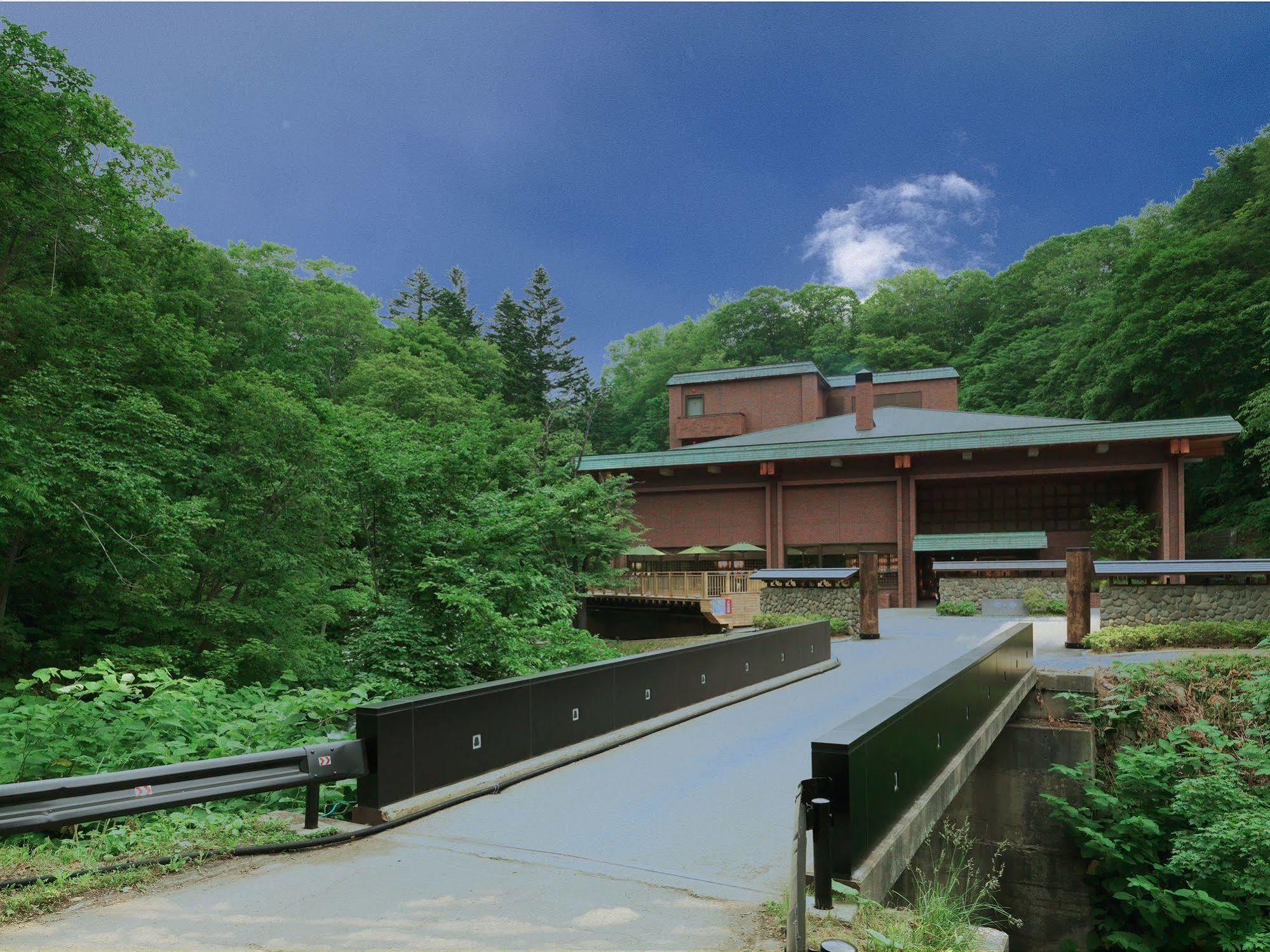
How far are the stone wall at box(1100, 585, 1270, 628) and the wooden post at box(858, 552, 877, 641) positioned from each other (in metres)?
4.88

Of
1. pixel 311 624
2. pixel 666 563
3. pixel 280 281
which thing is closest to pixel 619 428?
pixel 666 563

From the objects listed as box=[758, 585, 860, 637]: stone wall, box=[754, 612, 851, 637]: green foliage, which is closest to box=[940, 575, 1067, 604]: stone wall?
box=[758, 585, 860, 637]: stone wall

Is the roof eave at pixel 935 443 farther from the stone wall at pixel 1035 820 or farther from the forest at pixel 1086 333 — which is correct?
the stone wall at pixel 1035 820

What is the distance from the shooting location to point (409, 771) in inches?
227

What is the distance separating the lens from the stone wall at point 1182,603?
16.2 metres

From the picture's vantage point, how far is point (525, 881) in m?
4.46

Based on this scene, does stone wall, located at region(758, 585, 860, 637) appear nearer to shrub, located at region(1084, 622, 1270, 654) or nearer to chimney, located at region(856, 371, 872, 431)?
shrub, located at region(1084, 622, 1270, 654)

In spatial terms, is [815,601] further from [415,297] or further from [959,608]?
[415,297]

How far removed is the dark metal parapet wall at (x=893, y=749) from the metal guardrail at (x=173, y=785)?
3.16 metres

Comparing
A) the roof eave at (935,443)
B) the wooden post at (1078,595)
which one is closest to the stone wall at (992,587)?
the roof eave at (935,443)

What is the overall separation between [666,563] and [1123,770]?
27.0m

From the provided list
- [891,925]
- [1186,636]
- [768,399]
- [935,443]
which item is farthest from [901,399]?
[891,925]

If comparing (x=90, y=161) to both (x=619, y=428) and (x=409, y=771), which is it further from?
(x=619, y=428)

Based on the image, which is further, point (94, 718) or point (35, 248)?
point (35, 248)
